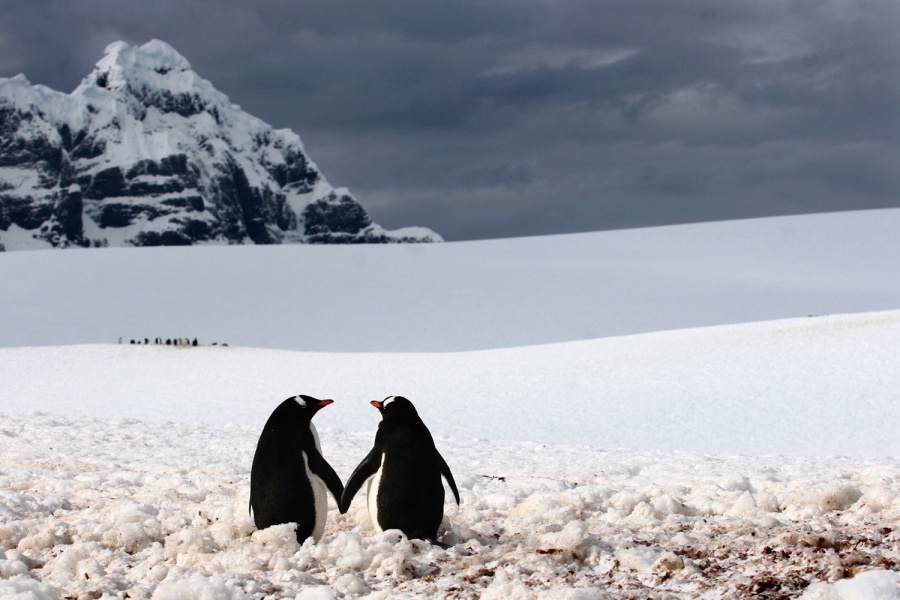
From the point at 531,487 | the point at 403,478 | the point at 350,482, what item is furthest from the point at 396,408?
the point at 531,487

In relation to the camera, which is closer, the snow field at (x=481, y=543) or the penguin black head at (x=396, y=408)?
the snow field at (x=481, y=543)

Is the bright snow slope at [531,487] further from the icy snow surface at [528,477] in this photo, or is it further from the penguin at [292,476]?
the penguin at [292,476]

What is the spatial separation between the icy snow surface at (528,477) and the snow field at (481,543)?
0.05ft

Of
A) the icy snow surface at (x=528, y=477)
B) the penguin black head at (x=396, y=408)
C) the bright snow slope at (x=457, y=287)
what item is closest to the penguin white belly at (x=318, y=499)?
the icy snow surface at (x=528, y=477)

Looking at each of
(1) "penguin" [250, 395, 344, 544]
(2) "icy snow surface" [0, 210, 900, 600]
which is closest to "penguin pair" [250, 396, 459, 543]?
(1) "penguin" [250, 395, 344, 544]

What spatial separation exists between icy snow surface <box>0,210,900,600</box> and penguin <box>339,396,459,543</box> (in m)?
0.11

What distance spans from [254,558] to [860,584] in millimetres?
2545

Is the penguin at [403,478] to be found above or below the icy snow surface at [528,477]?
above

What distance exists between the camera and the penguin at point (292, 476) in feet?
14.1

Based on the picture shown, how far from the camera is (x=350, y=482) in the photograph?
4391 millimetres

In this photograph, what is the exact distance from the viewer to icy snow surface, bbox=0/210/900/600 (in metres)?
3.84

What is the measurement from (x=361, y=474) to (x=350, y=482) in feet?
0.21

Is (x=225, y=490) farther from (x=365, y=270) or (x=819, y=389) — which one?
(x=365, y=270)

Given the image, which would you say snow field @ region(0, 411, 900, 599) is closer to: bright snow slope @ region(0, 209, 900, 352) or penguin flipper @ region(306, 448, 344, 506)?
penguin flipper @ region(306, 448, 344, 506)
